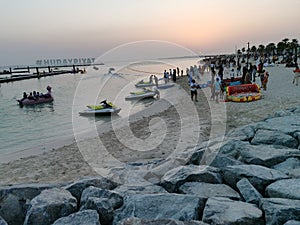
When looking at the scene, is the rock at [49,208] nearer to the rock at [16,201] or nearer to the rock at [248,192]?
the rock at [16,201]

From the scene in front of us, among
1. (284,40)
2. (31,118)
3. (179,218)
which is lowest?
(31,118)

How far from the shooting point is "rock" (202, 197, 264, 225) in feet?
9.49

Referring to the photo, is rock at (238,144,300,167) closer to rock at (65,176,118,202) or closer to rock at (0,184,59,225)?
rock at (65,176,118,202)

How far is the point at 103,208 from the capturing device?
3.43 meters

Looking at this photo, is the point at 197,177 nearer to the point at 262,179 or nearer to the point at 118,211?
the point at 262,179

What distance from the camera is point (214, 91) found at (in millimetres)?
15648

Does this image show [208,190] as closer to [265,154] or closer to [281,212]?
[281,212]

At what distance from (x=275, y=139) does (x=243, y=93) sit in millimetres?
10415

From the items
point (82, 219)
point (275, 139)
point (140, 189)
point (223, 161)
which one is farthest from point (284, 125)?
point (82, 219)

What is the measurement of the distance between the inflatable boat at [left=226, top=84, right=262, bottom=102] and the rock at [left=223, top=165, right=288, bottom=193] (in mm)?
10995

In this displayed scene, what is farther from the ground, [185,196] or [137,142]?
[185,196]

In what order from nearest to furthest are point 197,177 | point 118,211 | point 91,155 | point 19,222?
point 118,211 < point 19,222 < point 197,177 < point 91,155

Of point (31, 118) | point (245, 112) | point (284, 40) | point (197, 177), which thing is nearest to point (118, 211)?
point (197, 177)

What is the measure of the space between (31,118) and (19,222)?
756 inches
